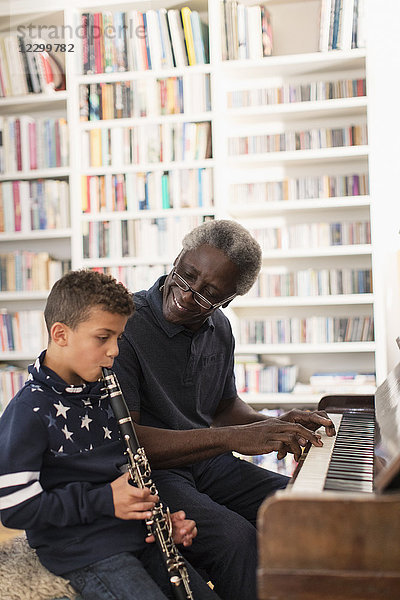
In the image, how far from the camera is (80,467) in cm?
151

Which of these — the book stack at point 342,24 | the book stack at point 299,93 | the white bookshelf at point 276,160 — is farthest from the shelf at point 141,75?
the book stack at point 342,24

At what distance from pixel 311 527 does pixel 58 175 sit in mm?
3175

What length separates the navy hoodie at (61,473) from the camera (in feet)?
4.57

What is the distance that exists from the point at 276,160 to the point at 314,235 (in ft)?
1.48

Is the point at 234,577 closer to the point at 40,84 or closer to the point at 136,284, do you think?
the point at 136,284

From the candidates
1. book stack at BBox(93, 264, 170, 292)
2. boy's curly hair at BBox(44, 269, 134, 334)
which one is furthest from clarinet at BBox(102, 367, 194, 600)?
book stack at BBox(93, 264, 170, 292)

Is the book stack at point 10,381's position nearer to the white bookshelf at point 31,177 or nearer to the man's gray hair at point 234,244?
the white bookshelf at point 31,177

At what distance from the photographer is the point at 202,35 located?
375 centimetres

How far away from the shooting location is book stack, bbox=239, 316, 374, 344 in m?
3.63

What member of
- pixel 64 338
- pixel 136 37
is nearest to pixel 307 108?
pixel 136 37

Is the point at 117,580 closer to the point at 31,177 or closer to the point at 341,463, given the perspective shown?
the point at 341,463

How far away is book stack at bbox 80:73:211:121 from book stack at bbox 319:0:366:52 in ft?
2.14

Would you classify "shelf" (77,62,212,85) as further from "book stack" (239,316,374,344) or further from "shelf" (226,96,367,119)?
"book stack" (239,316,374,344)

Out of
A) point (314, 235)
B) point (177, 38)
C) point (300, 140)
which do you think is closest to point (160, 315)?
point (314, 235)
